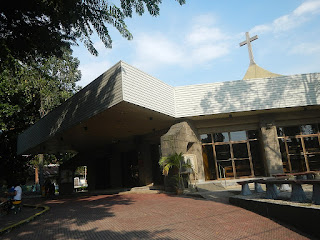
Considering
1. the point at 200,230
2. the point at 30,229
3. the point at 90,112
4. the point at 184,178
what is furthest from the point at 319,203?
the point at 90,112

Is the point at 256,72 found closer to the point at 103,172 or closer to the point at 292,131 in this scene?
the point at 292,131

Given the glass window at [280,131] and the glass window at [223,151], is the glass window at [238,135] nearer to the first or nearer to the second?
the glass window at [223,151]

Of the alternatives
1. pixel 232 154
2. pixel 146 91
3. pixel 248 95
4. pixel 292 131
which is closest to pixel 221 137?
pixel 232 154

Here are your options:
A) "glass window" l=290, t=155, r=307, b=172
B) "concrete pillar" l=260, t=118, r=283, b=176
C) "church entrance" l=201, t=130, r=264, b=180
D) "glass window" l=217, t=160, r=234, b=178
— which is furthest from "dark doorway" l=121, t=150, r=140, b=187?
"glass window" l=290, t=155, r=307, b=172

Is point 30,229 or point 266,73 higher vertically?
point 266,73

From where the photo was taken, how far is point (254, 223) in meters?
5.53

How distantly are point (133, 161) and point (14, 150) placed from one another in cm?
1363

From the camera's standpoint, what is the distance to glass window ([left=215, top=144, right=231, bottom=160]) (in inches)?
592

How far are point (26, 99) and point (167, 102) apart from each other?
16373mm

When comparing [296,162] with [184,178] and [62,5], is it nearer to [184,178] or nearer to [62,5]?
[184,178]

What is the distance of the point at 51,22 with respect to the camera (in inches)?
305

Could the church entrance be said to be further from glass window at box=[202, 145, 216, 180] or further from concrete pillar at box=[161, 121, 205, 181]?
concrete pillar at box=[161, 121, 205, 181]

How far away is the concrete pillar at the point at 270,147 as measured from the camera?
45.8ft

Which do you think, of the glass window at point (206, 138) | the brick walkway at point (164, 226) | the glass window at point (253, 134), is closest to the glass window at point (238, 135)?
the glass window at point (253, 134)
